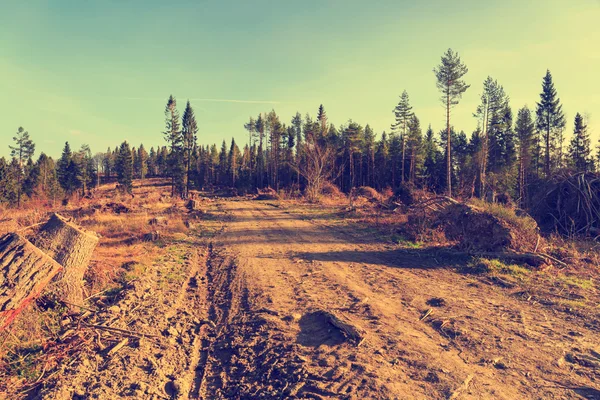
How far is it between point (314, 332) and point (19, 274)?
14.1 feet

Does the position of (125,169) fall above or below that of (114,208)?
above

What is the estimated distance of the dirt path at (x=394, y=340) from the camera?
351 centimetres

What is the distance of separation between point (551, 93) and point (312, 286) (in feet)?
165

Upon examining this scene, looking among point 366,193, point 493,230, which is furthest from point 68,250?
point 366,193

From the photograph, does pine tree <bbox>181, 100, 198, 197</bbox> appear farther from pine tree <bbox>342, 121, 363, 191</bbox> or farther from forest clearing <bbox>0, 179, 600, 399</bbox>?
forest clearing <bbox>0, 179, 600, 399</bbox>

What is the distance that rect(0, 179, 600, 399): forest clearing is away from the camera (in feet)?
11.8

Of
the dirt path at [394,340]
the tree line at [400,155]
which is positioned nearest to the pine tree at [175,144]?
the tree line at [400,155]

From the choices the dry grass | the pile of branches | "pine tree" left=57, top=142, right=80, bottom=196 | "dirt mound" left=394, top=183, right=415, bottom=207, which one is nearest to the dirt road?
the dry grass

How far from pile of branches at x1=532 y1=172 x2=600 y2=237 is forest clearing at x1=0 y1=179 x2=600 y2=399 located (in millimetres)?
3586

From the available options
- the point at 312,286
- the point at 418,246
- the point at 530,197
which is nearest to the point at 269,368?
the point at 312,286

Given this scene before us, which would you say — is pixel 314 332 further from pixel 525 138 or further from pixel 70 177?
pixel 70 177

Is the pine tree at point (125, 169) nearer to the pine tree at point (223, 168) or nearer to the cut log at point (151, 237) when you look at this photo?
the pine tree at point (223, 168)

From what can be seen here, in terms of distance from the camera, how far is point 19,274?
4.40 metres

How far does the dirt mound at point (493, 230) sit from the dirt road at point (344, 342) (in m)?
2.00
